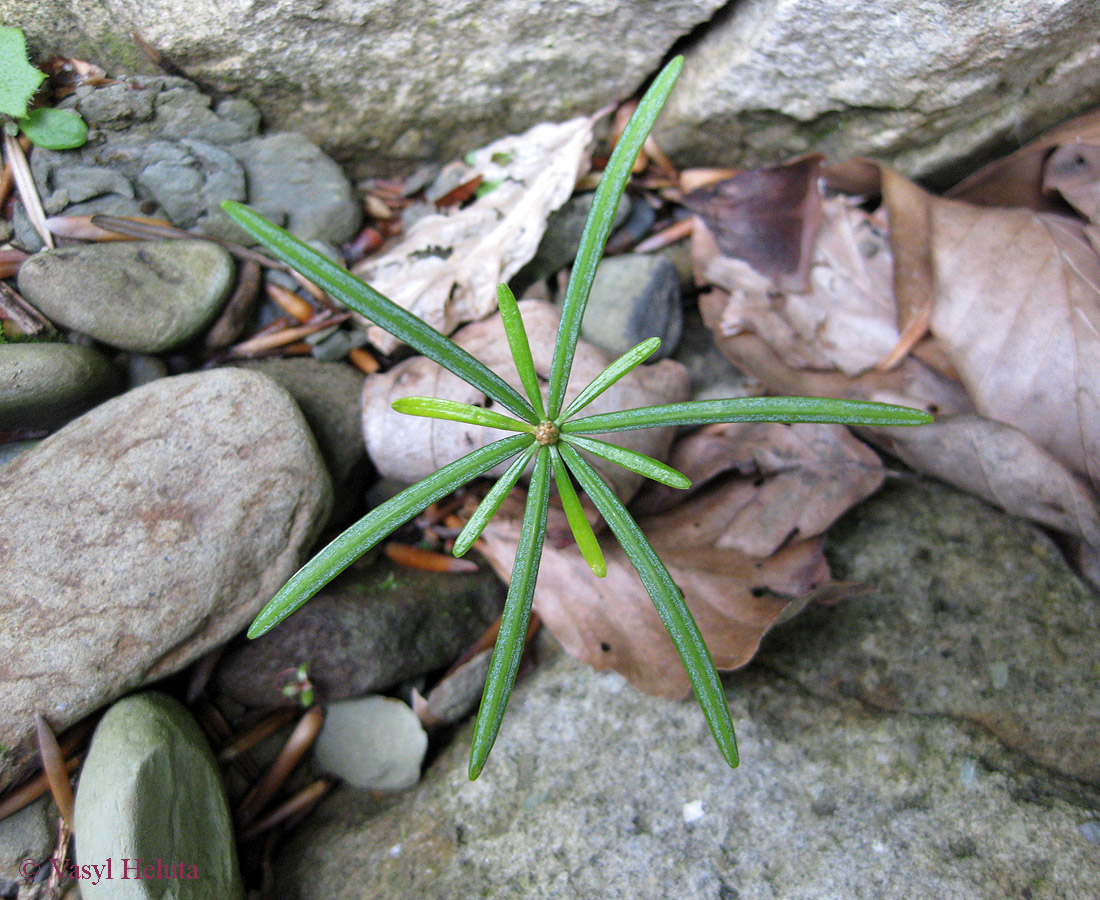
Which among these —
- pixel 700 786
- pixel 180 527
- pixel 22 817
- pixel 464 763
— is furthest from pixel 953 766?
pixel 22 817

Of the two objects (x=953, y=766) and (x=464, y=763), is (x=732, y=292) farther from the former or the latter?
(x=464, y=763)

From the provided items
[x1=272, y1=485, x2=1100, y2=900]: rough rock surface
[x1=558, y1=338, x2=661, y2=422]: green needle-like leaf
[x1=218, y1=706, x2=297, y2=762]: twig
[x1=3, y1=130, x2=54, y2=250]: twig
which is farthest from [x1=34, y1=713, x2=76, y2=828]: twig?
[x1=558, y1=338, x2=661, y2=422]: green needle-like leaf

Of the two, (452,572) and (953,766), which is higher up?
(452,572)

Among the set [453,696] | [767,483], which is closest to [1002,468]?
[767,483]

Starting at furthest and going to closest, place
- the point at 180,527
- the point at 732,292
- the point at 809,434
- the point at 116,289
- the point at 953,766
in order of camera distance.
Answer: the point at 732,292 < the point at 809,434 < the point at 116,289 < the point at 180,527 < the point at 953,766

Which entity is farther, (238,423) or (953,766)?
(238,423)

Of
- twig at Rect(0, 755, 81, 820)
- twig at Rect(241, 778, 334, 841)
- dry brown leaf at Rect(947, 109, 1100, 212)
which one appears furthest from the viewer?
dry brown leaf at Rect(947, 109, 1100, 212)

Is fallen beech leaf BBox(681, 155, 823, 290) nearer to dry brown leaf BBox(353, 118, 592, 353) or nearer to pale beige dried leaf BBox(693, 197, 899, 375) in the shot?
pale beige dried leaf BBox(693, 197, 899, 375)
